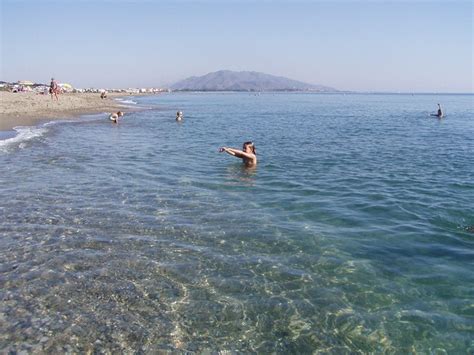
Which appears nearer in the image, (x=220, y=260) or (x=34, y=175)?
(x=220, y=260)

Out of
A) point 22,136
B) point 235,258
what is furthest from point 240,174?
point 22,136

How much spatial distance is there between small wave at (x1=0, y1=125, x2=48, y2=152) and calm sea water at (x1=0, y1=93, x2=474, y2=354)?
500 cm

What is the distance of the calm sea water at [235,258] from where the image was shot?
665 centimetres

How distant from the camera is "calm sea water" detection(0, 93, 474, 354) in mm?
6652

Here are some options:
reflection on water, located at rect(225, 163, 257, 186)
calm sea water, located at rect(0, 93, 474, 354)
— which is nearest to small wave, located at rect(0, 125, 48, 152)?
calm sea water, located at rect(0, 93, 474, 354)

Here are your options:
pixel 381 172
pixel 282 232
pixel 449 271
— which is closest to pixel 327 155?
pixel 381 172

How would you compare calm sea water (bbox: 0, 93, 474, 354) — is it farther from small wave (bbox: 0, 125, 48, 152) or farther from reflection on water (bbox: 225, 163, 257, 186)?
small wave (bbox: 0, 125, 48, 152)

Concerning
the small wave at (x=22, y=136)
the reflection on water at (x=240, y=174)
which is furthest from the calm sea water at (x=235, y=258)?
the small wave at (x=22, y=136)

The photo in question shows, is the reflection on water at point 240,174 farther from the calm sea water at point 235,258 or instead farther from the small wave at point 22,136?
the small wave at point 22,136

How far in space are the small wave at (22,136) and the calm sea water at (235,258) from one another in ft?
16.4

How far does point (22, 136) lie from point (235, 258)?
75.1ft

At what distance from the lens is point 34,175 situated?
642 inches

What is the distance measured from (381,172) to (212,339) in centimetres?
1402

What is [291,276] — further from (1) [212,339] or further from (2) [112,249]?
(2) [112,249]
